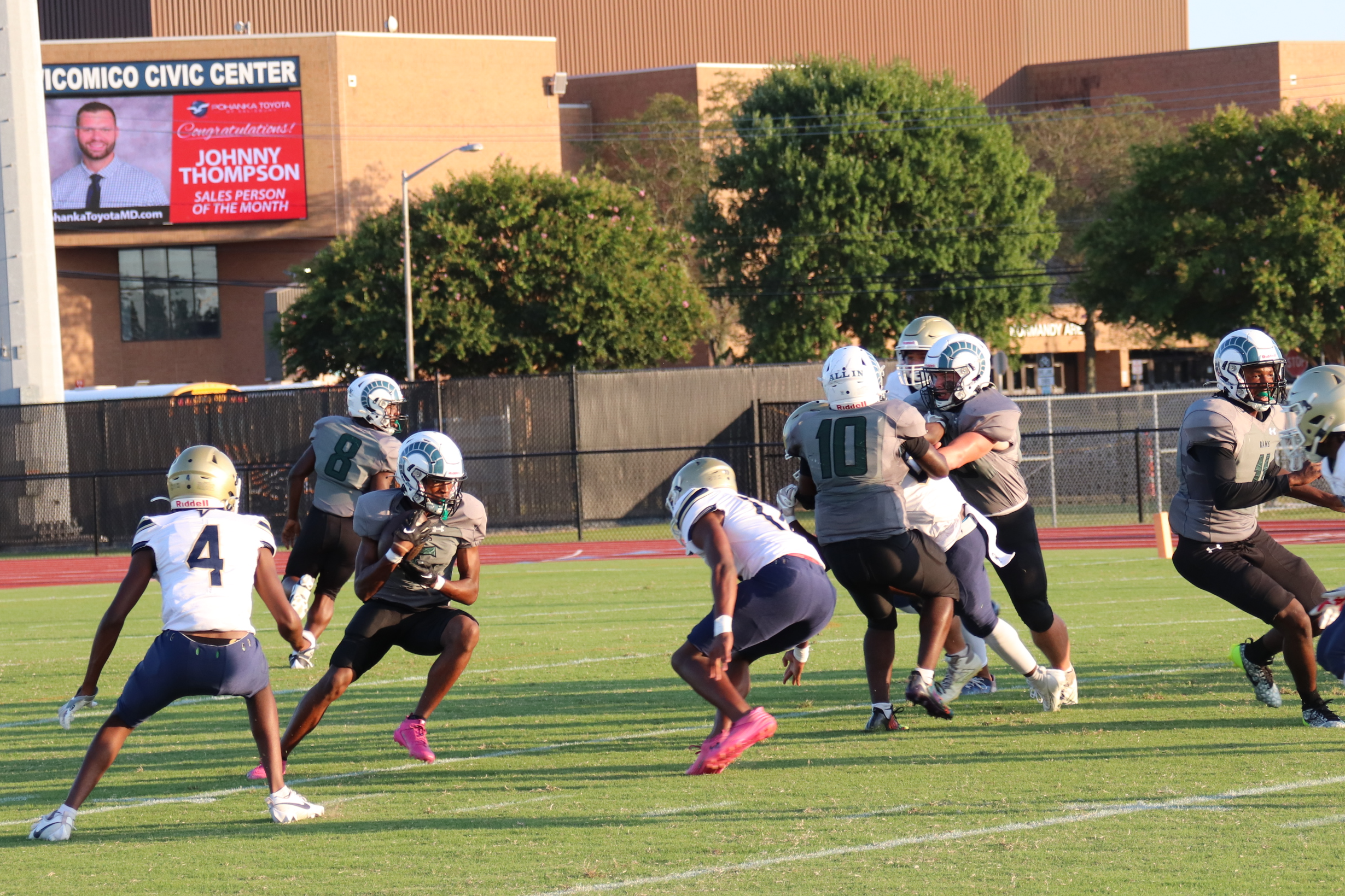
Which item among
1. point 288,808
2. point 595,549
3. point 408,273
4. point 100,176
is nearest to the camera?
point 288,808

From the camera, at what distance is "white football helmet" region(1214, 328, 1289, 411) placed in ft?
25.0

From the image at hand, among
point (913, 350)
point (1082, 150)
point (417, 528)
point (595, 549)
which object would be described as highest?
point (1082, 150)

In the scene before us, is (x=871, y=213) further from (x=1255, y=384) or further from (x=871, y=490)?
(x=871, y=490)

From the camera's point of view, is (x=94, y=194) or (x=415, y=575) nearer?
(x=415, y=575)

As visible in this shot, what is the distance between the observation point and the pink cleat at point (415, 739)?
776cm

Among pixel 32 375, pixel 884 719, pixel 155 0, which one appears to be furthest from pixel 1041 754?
pixel 155 0

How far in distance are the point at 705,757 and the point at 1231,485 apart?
277 cm

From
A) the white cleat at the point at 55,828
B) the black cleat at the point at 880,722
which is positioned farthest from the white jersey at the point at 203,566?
the black cleat at the point at 880,722

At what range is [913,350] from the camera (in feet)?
28.6

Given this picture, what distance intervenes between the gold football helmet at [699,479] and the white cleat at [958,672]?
203 cm

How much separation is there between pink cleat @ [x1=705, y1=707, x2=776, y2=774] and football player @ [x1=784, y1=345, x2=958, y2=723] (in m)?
0.91

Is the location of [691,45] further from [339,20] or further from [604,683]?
[604,683]

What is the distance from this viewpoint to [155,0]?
6600 centimetres

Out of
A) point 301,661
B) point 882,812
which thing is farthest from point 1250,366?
point 301,661
